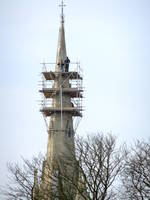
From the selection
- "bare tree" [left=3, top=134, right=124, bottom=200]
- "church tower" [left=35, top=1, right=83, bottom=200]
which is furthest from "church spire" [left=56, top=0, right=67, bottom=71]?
"bare tree" [left=3, top=134, right=124, bottom=200]

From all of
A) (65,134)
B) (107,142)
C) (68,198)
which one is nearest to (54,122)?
(65,134)

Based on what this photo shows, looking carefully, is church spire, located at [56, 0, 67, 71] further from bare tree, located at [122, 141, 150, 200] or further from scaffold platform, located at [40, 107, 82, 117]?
bare tree, located at [122, 141, 150, 200]

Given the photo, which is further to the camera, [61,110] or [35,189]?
[61,110]

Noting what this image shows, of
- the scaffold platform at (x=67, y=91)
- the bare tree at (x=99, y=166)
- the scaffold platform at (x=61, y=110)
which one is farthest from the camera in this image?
the scaffold platform at (x=67, y=91)

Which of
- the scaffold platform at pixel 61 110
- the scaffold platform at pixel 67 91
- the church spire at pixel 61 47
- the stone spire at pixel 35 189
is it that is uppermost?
the church spire at pixel 61 47

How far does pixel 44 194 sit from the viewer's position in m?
26.8

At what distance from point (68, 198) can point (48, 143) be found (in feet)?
54.5

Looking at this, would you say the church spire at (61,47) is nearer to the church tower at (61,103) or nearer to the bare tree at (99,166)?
the church tower at (61,103)

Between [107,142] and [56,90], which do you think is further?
[56,90]

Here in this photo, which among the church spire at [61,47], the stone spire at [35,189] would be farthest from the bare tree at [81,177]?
the church spire at [61,47]

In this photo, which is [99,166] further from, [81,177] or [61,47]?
[61,47]

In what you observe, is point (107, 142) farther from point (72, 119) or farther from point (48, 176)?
point (72, 119)

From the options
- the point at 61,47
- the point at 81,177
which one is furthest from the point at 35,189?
the point at 61,47

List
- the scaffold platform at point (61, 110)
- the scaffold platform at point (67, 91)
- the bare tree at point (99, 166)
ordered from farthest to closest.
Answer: the scaffold platform at point (67, 91) → the scaffold platform at point (61, 110) → the bare tree at point (99, 166)
